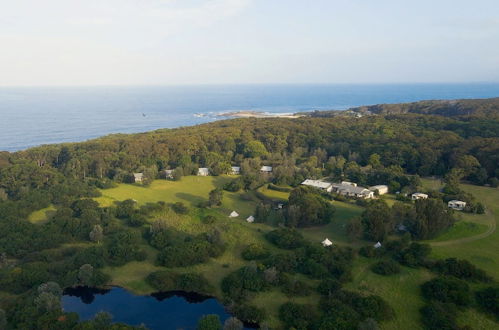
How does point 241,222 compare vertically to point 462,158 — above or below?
below

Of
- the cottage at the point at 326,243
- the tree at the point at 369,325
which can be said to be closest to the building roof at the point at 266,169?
the cottage at the point at 326,243

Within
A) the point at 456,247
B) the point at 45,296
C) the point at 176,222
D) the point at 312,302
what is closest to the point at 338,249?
the point at 312,302

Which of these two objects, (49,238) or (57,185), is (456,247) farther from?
(57,185)

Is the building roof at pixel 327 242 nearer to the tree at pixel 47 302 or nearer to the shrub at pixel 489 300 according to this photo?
the shrub at pixel 489 300

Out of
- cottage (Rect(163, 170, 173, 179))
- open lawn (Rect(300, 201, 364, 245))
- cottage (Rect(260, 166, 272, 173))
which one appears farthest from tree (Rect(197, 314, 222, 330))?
cottage (Rect(260, 166, 272, 173))

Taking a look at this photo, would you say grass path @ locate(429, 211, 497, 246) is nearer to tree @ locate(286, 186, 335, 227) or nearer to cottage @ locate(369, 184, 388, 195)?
tree @ locate(286, 186, 335, 227)
